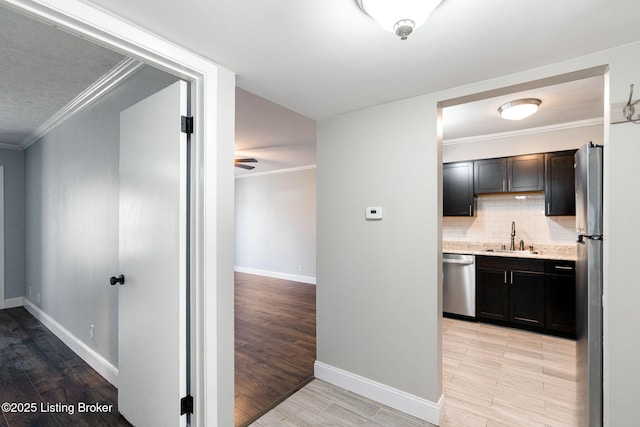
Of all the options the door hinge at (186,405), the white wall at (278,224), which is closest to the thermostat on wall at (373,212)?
the door hinge at (186,405)

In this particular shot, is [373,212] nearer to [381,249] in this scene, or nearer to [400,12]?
[381,249]

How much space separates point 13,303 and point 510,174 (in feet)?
24.6

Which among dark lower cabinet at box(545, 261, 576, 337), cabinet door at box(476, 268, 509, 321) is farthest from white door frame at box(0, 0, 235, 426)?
dark lower cabinet at box(545, 261, 576, 337)

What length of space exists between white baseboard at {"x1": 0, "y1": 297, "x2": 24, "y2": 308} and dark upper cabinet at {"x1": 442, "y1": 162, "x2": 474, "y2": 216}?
21.9ft

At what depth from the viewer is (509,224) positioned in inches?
162

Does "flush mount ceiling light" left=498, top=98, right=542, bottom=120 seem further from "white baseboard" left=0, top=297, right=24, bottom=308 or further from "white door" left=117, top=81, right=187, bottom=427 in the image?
"white baseboard" left=0, top=297, right=24, bottom=308

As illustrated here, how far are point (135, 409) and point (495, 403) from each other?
8.50ft

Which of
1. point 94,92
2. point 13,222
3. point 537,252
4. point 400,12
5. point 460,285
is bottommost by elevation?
point 460,285

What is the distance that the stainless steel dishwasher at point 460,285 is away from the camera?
395 cm

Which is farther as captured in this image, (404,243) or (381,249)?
(381,249)

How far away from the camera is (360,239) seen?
8.02 ft

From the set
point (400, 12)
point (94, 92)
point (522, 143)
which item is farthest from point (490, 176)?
point (94, 92)

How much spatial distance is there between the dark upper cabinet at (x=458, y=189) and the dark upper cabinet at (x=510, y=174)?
0.10m

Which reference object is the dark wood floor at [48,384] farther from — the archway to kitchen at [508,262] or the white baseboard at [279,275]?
the white baseboard at [279,275]
